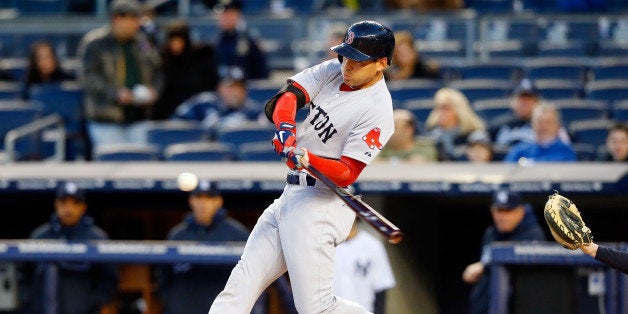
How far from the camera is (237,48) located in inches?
424

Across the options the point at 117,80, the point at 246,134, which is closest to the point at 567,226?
the point at 246,134

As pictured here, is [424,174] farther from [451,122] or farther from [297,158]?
[297,158]

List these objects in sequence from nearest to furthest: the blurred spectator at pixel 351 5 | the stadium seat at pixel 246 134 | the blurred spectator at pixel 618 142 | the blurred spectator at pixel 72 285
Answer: the blurred spectator at pixel 72 285, the blurred spectator at pixel 618 142, the stadium seat at pixel 246 134, the blurred spectator at pixel 351 5

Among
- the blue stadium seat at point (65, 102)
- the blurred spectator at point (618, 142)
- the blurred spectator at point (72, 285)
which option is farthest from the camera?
the blue stadium seat at point (65, 102)

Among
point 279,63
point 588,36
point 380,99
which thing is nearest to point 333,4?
point 279,63

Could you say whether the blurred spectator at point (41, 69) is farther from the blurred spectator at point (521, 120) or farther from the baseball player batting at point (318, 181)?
the baseball player batting at point (318, 181)

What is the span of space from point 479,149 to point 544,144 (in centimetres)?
45

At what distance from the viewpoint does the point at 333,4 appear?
12.7m

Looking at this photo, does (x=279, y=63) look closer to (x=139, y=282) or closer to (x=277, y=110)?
(x=139, y=282)

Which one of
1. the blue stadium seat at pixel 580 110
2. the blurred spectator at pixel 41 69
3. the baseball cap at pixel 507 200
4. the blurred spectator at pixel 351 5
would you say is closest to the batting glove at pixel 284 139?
the baseball cap at pixel 507 200

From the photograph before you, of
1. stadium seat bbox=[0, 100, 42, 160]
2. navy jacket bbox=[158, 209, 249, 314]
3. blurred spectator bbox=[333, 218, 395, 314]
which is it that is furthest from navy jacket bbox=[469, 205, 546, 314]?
stadium seat bbox=[0, 100, 42, 160]

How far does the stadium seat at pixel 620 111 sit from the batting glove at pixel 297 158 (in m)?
5.32

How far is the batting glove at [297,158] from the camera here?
4.82 meters

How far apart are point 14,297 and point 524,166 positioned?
10.9 ft
